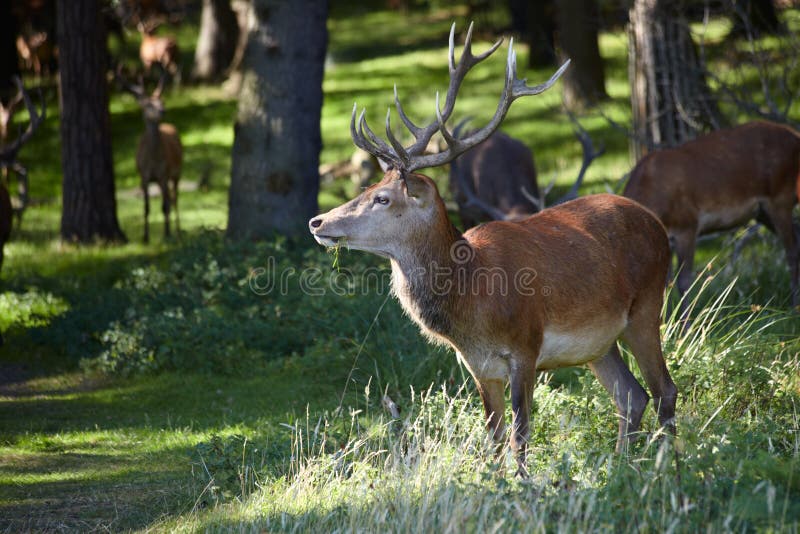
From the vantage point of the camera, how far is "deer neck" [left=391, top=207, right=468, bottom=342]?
5.75 m

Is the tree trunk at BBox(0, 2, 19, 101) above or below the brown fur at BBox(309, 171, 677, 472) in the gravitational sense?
above

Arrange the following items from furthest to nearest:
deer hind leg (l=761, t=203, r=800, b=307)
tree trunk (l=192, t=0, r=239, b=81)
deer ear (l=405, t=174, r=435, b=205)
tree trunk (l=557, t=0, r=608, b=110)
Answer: tree trunk (l=192, t=0, r=239, b=81)
tree trunk (l=557, t=0, r=608, b=110)
deer hind leg (l=761, t=203, r=800, b=307)
deer ear (l=405, t=174, r=435, b=205)

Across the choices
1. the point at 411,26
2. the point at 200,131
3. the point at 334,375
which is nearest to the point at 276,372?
the point at 334,375

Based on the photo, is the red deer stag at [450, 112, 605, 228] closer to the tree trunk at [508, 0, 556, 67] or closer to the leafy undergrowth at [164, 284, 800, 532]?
the leafy undergrowth at [164, 284, 800, 532]

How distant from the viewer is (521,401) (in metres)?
5.63

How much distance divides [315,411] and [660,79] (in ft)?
20.3

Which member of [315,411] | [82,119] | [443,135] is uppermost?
[443,135]

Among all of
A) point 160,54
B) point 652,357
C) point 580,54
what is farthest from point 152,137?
point 652,357

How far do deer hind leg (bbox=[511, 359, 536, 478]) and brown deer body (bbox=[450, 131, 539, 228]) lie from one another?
5.90m

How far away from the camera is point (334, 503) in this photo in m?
5.30

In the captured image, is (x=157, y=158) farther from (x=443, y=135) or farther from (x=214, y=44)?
(x=443, y=135)

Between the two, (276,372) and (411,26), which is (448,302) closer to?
(276,372)

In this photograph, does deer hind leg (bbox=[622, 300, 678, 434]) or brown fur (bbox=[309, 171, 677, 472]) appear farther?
deer hind leg (bbox=[622, 300, 678, 434])

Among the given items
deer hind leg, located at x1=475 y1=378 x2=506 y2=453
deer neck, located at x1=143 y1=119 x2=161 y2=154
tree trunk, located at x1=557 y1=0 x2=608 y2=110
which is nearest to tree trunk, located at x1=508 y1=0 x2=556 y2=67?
tree trunk, located at x1=557 y1=0 x2=608 y2=110
